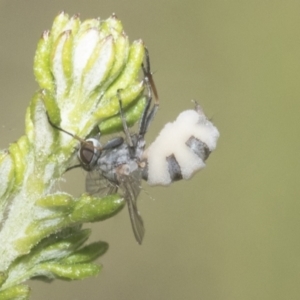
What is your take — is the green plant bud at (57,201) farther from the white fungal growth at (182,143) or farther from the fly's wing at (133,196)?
the white fungal growth at (182,143)

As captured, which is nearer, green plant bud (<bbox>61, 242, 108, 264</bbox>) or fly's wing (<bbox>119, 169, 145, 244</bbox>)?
green plant bud (<bbox>61, 242, 108, 264</bbox>)

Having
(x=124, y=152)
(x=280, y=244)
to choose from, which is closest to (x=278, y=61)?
(x=280, y=244)

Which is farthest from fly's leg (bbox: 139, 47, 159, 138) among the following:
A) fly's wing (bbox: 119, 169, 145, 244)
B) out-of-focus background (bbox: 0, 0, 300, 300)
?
out-of-focus background (bbox: 0, 0, 300, 300)

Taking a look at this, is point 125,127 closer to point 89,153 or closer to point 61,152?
point 89,153

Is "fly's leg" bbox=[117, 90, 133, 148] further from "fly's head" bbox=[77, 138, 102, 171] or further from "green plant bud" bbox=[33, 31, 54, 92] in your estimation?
"green plant bud" bbox=[33, 31, 54, 92]

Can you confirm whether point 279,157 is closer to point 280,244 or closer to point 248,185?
point 248,185

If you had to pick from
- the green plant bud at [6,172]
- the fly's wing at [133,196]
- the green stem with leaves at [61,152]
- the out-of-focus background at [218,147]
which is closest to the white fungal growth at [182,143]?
the fly's wing at [133,196]
